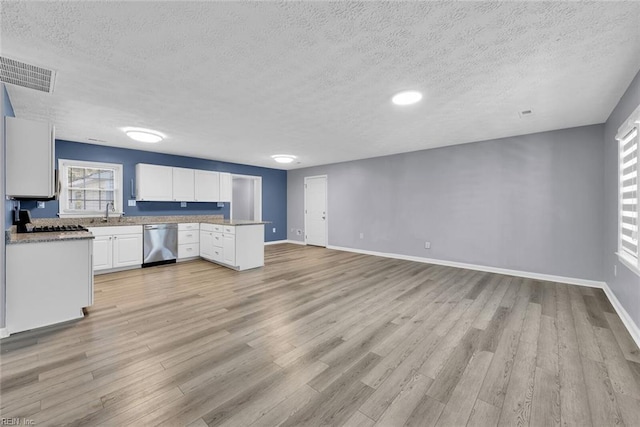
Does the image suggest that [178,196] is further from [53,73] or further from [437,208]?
[437,208]

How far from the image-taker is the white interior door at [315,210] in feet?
24.2

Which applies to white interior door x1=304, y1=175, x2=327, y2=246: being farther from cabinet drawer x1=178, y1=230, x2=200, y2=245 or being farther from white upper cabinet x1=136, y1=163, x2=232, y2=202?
cabinet drawer x1=178, y1=230, x2=200, y2=245

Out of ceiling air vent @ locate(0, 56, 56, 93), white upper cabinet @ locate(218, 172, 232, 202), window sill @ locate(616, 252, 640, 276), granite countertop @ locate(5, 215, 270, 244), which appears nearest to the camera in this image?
ceiling air vent @ locate(0, 56, 56, 93)

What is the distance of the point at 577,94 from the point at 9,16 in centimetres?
482

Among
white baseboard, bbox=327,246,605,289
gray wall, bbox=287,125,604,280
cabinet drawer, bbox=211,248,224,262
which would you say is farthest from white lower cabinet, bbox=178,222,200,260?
white baseboard, bbox=327,246,605,289

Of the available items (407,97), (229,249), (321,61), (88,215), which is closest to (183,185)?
(88,215)

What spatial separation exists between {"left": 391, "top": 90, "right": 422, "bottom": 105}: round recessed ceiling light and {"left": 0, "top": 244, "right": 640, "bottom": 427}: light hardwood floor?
2.36 m

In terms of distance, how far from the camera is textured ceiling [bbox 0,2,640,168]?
160 centimetres

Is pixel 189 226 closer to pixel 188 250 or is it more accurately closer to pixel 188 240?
pixel 188 240

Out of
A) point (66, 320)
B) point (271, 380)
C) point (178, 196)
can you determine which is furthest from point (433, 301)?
point (178, 196)

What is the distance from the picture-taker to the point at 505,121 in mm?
3596

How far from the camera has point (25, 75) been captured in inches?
91.4

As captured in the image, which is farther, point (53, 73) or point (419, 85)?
point (419, 85)

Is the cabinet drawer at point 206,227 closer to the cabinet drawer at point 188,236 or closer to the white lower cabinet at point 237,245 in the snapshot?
the white lower cabinet at point 237,245
